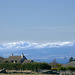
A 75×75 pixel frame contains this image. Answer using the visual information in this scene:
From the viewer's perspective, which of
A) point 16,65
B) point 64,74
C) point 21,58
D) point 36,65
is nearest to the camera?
point 64,74

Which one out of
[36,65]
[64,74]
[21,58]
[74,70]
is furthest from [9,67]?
[64,74]

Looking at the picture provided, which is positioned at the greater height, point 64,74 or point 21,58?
point 21,58

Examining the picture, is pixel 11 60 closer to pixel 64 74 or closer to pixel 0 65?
pixel 0 65

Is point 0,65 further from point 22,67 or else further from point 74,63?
point 74,63

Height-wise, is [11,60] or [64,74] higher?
[11,60]

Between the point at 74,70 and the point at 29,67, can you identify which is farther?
the point at 29,67

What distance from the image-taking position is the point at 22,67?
358 ft

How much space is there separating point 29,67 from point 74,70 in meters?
19.3

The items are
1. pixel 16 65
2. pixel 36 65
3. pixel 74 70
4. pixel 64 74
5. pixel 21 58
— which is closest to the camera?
pixel 64 74

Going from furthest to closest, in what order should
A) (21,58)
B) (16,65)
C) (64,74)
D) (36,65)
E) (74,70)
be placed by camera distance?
(21,58) → (16,65) → (36,65) → (74,70) → (64,74)

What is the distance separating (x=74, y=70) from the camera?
91625 mm

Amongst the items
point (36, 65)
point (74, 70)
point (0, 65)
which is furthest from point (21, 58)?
point (74, 70)

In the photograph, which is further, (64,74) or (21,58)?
(21,58)

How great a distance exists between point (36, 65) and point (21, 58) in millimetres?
26341
